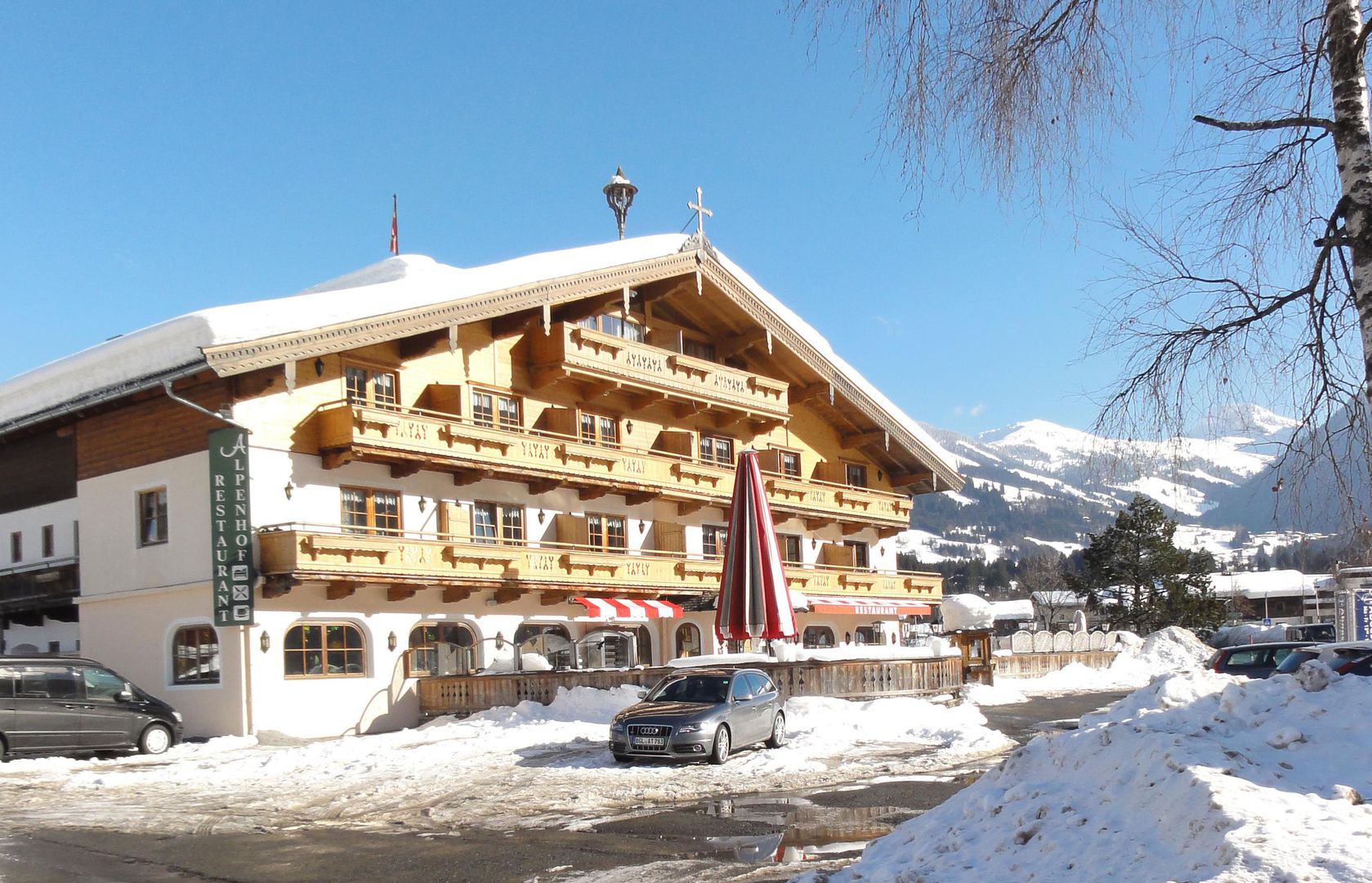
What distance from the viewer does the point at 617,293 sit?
37719 mm

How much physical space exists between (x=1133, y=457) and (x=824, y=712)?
1786cm

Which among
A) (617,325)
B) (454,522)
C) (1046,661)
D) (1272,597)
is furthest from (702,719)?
(1272,597)

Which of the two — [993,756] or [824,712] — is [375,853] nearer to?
[993,756]

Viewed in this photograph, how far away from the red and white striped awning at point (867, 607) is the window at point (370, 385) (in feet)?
59.3

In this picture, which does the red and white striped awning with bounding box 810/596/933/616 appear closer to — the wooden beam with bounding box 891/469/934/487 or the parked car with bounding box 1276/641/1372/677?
the wooden beam with bounding box 891/469/934/487

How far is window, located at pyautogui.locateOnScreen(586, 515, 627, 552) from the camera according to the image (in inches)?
1452

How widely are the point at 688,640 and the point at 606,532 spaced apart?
16.1 feet

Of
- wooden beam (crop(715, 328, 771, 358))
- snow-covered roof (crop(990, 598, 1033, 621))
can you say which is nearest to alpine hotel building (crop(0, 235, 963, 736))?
wooden beam (crop(715, 328, 771, 358))

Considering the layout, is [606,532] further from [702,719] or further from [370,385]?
[702,719]

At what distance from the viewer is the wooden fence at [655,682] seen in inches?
1069

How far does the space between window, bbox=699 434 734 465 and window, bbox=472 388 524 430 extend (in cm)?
846

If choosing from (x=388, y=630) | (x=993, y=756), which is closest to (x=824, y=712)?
(x=993, y=756)

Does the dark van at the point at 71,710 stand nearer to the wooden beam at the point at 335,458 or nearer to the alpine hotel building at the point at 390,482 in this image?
the alpine hotel building at the point at 390,482

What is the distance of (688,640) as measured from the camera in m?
39.6
